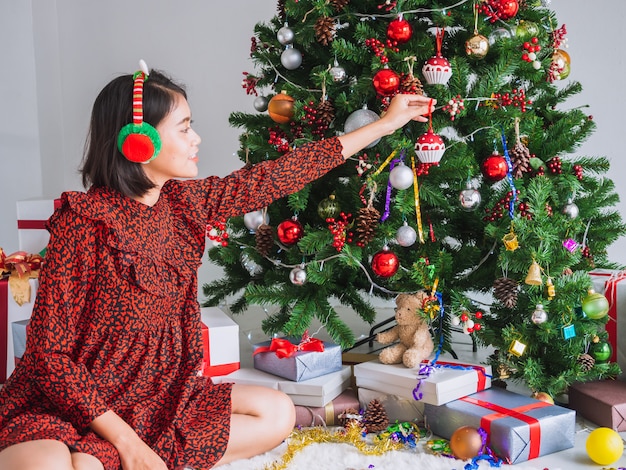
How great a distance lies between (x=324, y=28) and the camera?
1.92 metres

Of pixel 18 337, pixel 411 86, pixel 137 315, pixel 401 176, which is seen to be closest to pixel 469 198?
pixel 401 176

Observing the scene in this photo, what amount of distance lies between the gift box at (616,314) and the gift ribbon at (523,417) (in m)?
0.40

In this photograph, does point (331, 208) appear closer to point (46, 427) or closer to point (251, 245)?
point (251, 245)

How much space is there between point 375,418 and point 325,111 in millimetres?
811

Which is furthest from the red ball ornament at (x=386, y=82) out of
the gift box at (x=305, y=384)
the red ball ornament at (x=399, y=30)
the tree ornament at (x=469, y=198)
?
the gift box at (x=305, y=384)

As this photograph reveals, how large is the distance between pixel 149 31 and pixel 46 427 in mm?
2706

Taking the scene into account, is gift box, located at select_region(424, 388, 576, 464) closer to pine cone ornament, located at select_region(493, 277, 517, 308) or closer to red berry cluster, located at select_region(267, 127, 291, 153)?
pine cone ornament, located at select_region(493, 277, 517, 308)

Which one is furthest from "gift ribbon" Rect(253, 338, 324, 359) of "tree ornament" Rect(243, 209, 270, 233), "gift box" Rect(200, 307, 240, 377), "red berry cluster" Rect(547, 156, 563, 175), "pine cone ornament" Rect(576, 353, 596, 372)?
"red berry cluster" Rect(547, 156, 563, 175)

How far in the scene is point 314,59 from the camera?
2135mm

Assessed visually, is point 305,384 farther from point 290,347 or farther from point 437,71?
point 437,71

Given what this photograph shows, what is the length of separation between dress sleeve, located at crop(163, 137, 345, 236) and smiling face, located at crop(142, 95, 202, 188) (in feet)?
0.36

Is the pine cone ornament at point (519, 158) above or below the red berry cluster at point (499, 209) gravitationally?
above

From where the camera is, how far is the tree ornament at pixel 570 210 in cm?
201

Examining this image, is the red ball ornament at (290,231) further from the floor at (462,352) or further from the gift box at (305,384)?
the gift box at (305,384)
